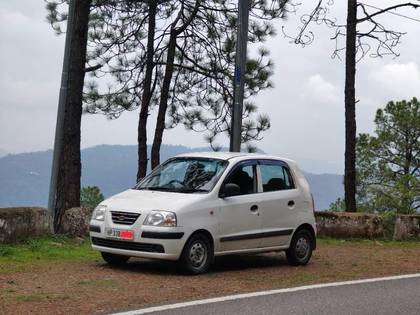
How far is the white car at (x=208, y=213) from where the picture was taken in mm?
9258

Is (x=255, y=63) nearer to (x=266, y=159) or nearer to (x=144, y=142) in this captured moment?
(x=144, y=142)

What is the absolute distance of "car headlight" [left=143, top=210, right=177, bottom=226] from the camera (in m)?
9.18

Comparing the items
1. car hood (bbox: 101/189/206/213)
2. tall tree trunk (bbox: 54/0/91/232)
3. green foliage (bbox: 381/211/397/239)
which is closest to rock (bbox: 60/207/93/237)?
tall tree trunk (bbox: 54/0/91/232)

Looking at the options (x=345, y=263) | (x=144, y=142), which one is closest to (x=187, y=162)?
(x=345, y=263)

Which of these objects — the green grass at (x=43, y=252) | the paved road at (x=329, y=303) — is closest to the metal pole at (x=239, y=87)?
the green grass at (x=43, y=252)

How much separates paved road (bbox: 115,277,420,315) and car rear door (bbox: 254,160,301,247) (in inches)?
74.7

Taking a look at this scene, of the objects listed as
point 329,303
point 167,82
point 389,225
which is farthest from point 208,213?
point 167,82

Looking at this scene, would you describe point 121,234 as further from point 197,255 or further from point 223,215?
point 223,215

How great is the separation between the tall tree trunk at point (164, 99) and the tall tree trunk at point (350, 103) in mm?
5850

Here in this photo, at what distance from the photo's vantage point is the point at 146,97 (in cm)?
2283

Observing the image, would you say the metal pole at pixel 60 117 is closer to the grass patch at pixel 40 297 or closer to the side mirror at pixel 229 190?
the side mirror at pixel 229 190

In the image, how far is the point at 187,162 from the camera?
420 inches

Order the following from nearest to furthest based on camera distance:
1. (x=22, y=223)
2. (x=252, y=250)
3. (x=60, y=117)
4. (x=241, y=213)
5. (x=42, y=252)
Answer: (x=241, y=213) → (x=252, y=250) → (x=42, y=252) → (x=22, y=223) → (x=60, y=117)

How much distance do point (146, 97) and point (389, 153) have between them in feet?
93.3
